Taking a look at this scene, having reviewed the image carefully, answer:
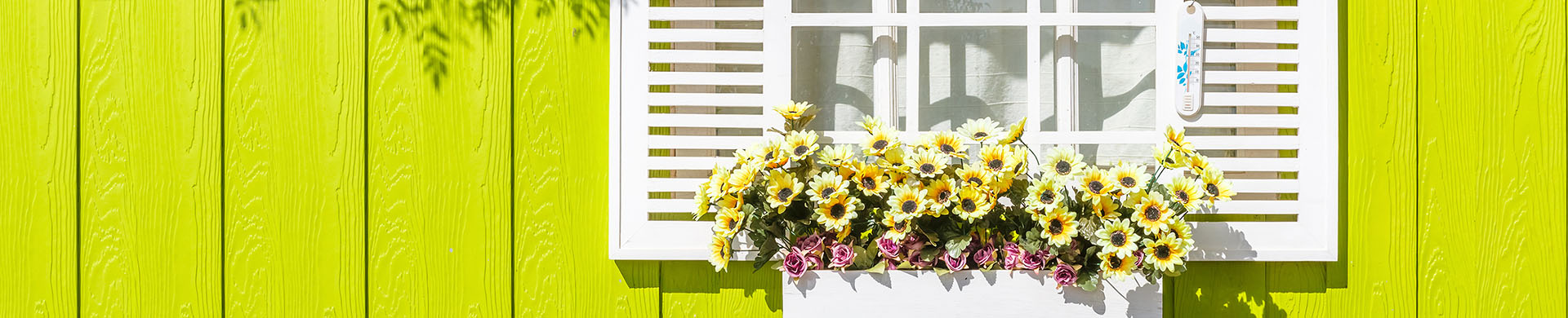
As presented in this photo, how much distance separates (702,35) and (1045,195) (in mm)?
603

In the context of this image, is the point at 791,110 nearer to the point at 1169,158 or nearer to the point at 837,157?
the point at 837,157

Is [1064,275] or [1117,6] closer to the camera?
[1064,275]

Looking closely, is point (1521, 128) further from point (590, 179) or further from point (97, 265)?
point (97, 265)

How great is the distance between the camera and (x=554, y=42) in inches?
63.4

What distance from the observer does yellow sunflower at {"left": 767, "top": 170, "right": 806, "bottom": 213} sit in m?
1.40

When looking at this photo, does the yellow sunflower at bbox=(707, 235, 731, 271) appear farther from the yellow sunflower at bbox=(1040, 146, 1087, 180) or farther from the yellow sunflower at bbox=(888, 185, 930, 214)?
the yellow sunflower at bbox=(1040, 146, 1087, 180)

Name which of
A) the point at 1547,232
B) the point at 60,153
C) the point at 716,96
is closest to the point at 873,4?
the point at 716,96

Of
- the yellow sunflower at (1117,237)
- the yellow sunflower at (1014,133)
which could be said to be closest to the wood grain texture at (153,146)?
the yellow sunflower at (1014,133)

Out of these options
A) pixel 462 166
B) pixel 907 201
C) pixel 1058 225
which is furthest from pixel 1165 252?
pixel 462 166

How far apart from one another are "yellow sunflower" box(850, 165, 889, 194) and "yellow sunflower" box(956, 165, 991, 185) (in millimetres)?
114

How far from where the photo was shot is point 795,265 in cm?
144

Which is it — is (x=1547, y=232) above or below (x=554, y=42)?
below

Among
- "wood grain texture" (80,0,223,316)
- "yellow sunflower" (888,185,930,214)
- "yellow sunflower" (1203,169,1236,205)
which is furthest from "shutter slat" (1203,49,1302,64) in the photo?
"wood grain texture" (80,0,223,316)

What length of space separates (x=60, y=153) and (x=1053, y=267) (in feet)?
5.51
